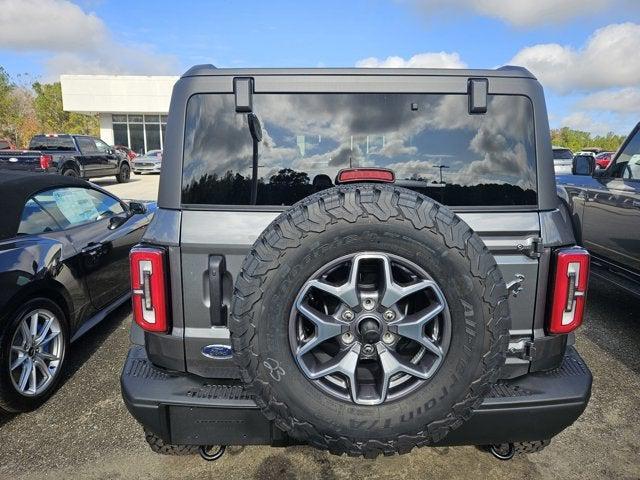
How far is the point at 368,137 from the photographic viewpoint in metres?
2.00

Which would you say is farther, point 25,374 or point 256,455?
point 25,374

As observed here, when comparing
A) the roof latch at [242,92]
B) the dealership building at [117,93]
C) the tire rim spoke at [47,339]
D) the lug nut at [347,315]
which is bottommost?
the tire rim spoke at [47,339]

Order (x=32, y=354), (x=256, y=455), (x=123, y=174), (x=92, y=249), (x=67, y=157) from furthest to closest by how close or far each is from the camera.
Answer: (x=123, y=174) → (x=67, y=157) → (x=92, y=249) → (x=32, y=354) → (x=256, y=455)

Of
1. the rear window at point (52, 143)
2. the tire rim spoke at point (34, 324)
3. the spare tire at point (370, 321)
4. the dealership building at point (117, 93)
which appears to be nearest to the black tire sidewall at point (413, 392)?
the spare tire at point (370, 321)

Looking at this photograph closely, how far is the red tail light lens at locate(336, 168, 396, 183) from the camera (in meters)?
1.96

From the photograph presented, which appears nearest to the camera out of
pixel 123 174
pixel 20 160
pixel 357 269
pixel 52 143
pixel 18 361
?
pixel 357 269

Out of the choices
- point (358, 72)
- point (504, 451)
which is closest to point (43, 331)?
point (358, 72)

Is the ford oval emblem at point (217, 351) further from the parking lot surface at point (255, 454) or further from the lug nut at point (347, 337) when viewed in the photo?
the parking lot surface at point (255, 454)

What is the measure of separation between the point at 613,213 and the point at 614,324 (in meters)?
1.16

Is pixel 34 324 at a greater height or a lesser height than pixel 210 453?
greater

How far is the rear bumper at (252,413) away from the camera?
1.87 m

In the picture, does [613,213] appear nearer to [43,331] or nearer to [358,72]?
[358,72]

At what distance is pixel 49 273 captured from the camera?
3143mm

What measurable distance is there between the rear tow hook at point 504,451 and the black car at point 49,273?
298 centimetres
